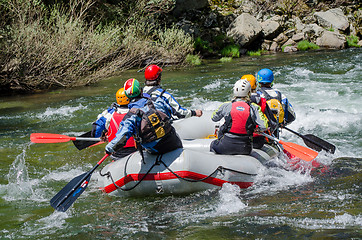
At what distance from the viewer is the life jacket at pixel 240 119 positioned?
488 centimetres

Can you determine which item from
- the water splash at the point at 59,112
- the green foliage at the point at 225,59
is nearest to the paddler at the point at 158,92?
the water splash at the point at 59,112

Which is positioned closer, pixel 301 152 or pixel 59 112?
pixel 301 152

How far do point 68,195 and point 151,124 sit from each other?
3.92 ft

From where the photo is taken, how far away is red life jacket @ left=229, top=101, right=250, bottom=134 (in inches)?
192

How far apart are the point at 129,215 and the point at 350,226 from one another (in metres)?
2.22

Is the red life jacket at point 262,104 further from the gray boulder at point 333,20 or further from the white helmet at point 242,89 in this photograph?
the gray boulder at point 333,20

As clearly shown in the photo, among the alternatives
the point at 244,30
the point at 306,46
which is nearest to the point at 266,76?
the point at 306,46

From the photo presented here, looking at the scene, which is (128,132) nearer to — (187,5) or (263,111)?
(263,111)

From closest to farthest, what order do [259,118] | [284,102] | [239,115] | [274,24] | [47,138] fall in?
[239,115] → [259,118] → [47,138] → [284,102] → [274,24]

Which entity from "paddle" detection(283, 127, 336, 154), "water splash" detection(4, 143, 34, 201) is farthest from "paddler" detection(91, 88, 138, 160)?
"paddle" detection(283, 127, 336, 154)

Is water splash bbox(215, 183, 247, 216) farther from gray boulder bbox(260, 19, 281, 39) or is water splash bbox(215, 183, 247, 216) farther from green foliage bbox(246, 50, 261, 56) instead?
gray boulder bbox(260, 19, 281, 39)

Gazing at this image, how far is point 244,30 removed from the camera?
22.3 metres

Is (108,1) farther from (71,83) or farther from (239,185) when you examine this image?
(239,185)

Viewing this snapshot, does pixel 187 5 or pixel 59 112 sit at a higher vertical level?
pixel 187 5
